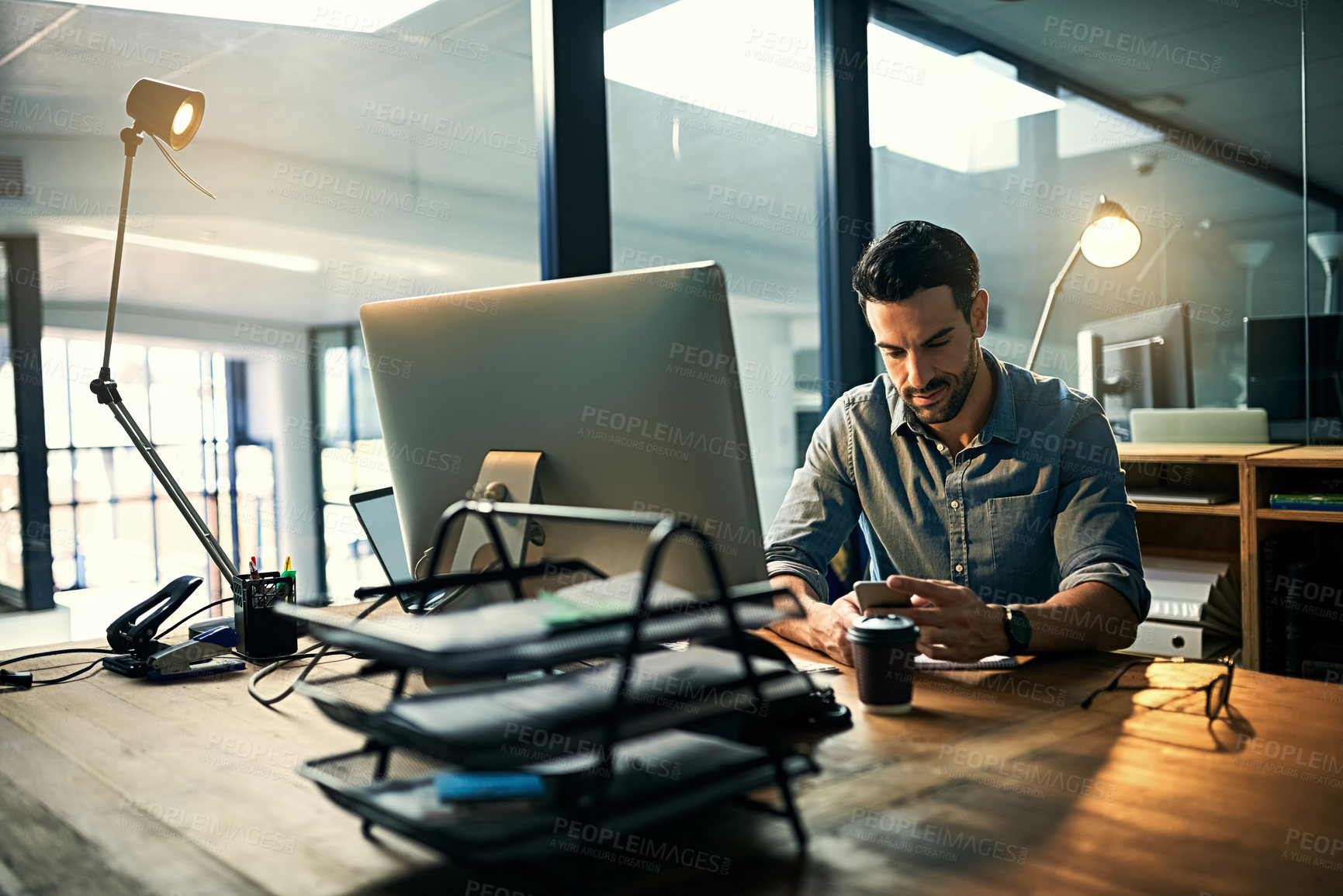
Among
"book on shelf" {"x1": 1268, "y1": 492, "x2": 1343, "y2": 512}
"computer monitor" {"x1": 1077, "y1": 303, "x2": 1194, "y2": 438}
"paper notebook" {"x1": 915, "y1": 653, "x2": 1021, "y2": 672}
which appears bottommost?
"paper notebook" {"x1": 915, "y1": 653, "x2": 1021, "y2": 672}

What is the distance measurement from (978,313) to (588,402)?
3.36ft

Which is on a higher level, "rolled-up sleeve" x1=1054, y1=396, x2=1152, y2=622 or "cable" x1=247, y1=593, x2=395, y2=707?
"rolled-up sleeve" x1=1054, y1=396, x2=1152, y2=622

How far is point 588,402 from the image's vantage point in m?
1.06

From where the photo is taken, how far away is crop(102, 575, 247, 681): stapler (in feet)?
4.34

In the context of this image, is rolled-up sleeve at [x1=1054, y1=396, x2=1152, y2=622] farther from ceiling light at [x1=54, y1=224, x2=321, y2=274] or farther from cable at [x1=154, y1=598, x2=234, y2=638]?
ceiling light at [x1=54, y1=224, x2=321, y2=274]

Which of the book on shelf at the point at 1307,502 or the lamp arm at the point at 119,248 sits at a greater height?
the lamp arm at the point at 119,248

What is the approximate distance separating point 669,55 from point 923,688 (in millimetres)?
2220

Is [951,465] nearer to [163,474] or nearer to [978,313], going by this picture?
[978,313]

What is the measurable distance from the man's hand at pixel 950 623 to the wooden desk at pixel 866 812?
9 cm

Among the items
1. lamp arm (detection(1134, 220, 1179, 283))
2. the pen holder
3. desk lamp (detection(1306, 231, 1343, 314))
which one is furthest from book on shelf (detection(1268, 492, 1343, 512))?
the pen holder

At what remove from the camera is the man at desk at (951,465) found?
159 centimetres

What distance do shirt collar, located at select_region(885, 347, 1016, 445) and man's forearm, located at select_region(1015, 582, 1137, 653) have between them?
0.35m

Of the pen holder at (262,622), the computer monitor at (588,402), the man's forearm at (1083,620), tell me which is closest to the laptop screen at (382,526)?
the pen holder at (262,622)

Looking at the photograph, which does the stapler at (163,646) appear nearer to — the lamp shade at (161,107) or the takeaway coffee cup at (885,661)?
the lamp shade at (161,107)
